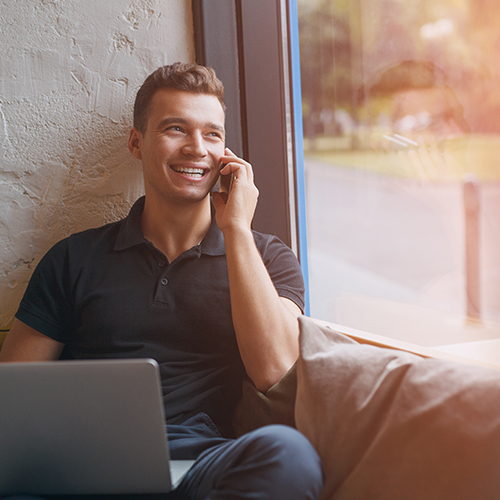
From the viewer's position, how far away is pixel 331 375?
868mm

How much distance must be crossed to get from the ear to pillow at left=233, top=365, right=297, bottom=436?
0.78 meters

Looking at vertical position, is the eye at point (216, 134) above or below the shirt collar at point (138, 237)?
above

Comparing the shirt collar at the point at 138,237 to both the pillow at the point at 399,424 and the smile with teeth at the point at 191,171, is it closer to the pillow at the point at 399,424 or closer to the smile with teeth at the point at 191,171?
the smile with teeth at the point at 191,171

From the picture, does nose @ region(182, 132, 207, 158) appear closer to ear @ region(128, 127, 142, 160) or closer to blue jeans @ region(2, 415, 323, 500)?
ear @ region(128, 127, 142, 160)

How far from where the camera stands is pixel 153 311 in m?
1.24

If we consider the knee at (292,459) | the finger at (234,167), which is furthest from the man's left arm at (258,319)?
the knee at (292,459)

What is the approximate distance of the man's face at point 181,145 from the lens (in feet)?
4.42

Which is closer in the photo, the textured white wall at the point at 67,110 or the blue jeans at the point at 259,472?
the blue jeans at the point at 259,472

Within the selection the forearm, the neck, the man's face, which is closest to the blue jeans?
the forearm

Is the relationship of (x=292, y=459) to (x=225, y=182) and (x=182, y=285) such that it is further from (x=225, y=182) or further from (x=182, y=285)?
(x=225, y=182)

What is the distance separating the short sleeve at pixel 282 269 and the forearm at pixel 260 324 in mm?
120

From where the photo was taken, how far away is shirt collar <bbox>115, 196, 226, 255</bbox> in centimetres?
133

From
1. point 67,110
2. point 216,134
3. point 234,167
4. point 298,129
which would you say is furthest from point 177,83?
point 298,129

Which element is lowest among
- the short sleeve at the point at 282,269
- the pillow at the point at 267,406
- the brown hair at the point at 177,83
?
the pillow at the point at 267,406
